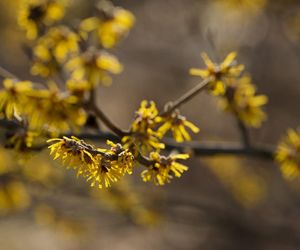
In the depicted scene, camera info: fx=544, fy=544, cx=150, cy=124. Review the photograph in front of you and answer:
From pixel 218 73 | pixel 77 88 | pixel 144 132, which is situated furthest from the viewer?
pixel 77 88

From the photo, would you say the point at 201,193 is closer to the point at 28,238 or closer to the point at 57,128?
the point at 28,238

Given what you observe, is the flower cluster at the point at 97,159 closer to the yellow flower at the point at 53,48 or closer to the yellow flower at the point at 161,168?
the yellow flower at the point at 161,168

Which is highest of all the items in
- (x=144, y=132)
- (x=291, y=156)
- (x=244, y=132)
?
(x=244, y=132)

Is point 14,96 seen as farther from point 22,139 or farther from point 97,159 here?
point 97,159

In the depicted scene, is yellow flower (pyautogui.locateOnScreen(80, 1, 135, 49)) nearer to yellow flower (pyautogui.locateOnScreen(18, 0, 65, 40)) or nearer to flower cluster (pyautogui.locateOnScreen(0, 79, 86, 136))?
yellow flower (pyautogui.locateOnScreen(18, 0, 65, 40))

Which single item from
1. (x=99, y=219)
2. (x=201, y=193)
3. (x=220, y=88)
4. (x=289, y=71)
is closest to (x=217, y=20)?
(x=289, y=71)

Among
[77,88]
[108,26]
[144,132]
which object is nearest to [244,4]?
[108,26]

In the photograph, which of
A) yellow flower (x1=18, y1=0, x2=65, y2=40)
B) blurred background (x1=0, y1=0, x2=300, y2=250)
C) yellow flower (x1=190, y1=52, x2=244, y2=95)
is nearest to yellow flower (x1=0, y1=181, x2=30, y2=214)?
blurred background (x1=0, y1=0, x2=300, y2=250)

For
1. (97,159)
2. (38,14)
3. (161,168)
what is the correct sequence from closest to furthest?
(97,159), (161,168), (38,14)
